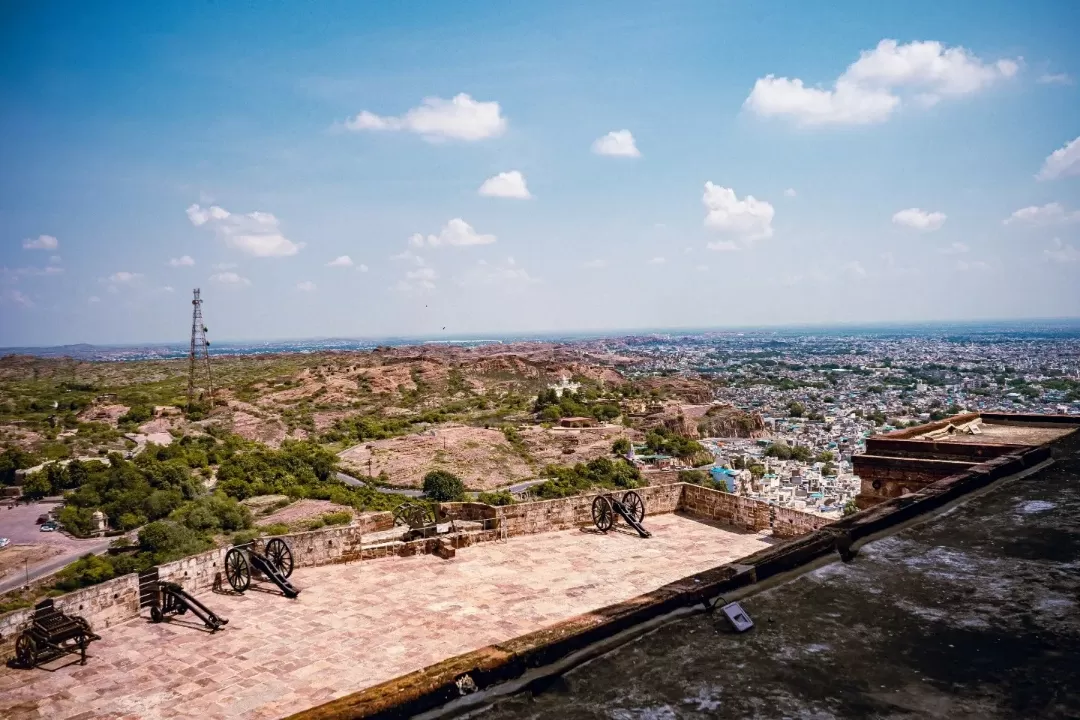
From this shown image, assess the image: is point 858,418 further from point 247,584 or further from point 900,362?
point 900,362

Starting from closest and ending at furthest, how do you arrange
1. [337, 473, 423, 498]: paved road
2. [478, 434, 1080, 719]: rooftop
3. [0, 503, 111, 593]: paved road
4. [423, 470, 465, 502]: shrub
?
[478, 434, 1080, 719]: rooftop
[0, 503, 111, 593]: paved road
[423, 470, 465, 502]: shrub
[337, 473, 423, 498]: paved road

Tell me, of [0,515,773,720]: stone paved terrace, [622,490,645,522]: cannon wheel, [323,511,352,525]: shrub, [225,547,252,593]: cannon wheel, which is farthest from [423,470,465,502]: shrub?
[225,547,252,593]: cannon wheel

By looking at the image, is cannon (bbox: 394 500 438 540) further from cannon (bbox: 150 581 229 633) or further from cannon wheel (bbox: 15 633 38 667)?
cannon wheel (bbox: 15 633 38 667)

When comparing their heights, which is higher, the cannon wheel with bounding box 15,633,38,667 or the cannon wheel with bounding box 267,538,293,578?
the cannon wheel with bounding box 267,538,293,578

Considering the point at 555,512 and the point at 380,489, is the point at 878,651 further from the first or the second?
the point at 380,489

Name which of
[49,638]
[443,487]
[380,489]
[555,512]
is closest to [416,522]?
[555,512]

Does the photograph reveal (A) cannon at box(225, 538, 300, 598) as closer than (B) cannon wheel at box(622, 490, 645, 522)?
Yes

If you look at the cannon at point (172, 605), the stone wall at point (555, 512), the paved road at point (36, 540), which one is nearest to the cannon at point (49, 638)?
the cannon at point (172, 605)

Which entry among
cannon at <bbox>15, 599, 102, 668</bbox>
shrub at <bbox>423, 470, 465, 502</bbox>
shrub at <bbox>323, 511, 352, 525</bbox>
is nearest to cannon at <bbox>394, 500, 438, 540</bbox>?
cannon at <bbox>15, 599, 102, 668</bbox>

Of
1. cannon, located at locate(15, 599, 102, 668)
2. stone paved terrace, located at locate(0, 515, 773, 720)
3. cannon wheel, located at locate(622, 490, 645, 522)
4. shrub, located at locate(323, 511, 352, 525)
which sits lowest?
shrub, located at locate(323, 511, 352, 525)

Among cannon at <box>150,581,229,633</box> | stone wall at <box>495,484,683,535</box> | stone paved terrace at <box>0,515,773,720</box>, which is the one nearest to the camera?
stone paved terrace at <box>0,515,773,720</box>
